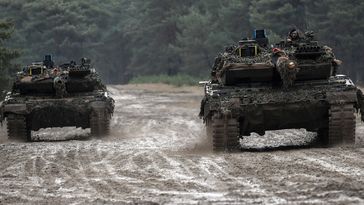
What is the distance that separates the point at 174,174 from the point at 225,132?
2.98 meters

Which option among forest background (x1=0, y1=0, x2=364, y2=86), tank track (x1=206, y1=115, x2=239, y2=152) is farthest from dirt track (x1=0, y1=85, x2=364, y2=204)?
forest background (x1=0, y1=0, x2=364, y2=86)

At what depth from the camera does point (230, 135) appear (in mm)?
12031

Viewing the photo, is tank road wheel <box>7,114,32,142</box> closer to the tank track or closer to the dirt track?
the dirt track

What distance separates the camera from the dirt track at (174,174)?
7.20 m

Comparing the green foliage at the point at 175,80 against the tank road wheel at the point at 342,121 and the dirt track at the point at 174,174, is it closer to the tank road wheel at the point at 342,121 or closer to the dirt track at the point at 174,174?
A: the dirt track at the point at 174,174

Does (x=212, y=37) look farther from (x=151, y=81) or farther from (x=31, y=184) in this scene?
(x=31, y=184)

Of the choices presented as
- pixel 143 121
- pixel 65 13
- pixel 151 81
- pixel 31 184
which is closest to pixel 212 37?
pixel 151 81

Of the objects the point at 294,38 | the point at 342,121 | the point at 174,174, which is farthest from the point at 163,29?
the point at 174,174

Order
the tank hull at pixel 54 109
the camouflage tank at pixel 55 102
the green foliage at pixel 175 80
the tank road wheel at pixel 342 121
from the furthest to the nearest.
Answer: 1. the green foliage at pixel 175 80
2. the camouflage tank at pixel 55 102
3. the tank hull at pixel 54 109
4. the tank road wheel at pixel 342 121

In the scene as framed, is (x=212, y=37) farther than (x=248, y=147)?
Yes

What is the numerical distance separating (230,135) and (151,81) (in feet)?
162

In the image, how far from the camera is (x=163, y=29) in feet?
216

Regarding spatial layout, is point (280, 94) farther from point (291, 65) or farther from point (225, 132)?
point (225, 132)

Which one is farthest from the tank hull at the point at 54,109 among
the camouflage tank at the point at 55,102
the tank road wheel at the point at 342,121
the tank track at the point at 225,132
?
the tank road wheel at the point at 342,121
